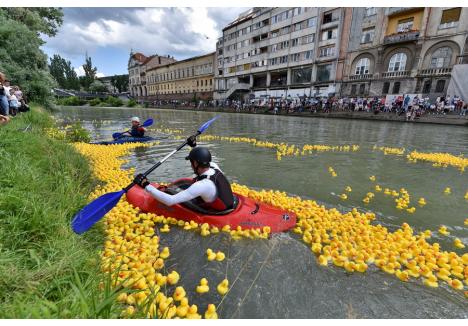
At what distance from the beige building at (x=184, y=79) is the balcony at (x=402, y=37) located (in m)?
38.8

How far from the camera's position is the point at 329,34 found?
36.9m

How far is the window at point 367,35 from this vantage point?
32338 mm

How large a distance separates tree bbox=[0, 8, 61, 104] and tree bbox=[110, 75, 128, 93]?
3826 inches

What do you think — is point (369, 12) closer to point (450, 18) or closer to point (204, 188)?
point (450, 18)

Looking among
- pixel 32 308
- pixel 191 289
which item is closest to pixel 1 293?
pixel 32 308

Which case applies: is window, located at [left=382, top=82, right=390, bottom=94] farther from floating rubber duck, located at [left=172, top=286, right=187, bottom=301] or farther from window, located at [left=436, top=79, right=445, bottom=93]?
floating rubber duck, located at [left=172, top=286, right=187, bottom=301]

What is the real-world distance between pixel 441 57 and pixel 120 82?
108m

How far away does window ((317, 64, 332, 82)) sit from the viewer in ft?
123

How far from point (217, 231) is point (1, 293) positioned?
7.86ft

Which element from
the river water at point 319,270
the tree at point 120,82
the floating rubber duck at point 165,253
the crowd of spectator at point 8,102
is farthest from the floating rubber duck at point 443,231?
the tree at point 120,82

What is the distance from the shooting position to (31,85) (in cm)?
1505

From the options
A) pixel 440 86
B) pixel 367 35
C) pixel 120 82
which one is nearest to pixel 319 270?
pixel 440 86

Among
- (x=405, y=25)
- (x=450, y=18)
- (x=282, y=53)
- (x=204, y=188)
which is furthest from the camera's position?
(x=282, y=53)
